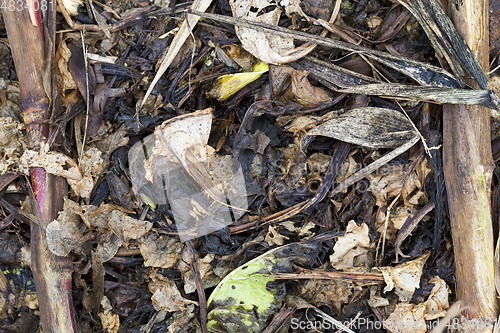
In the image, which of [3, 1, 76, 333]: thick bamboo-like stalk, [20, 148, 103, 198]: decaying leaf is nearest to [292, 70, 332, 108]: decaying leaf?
[20, 148, 103, 198]: decaying leaf

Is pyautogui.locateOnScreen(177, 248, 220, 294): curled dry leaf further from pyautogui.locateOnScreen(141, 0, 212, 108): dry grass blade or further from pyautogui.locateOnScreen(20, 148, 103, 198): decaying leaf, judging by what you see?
A: pyautogui.locateOnScreen(141, 0, 212, 108): dry grass blade

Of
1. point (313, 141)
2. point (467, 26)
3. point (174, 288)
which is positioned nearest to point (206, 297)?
point (174, 288)

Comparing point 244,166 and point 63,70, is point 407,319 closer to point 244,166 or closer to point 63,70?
point 244,166

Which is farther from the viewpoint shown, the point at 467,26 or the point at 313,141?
the point at 313,141

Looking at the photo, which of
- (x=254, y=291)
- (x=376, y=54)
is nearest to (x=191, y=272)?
(x=254, y=291)

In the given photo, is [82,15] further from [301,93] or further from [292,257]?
[292,257]

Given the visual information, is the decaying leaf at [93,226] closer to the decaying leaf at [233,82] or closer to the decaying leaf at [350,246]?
the decaying leaf at [233,82]

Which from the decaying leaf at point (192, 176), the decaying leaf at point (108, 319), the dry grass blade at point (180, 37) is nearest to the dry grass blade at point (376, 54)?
the dry grass blade at point (180, 37)

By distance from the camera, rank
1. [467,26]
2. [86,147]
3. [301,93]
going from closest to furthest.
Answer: [467,26] → [301,93] → [86,147]
